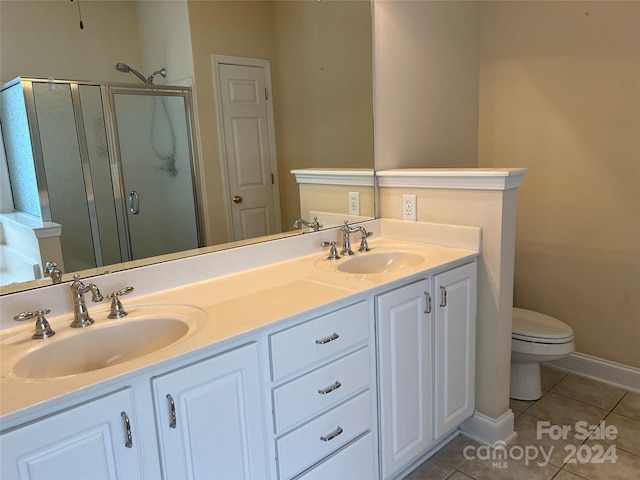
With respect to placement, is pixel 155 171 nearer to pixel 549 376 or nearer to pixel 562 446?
pixel 562 446

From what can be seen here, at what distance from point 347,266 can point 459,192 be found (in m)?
0.56

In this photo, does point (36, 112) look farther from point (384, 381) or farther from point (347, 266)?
point (384, 381)

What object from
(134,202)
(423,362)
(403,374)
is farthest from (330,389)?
(134,202)

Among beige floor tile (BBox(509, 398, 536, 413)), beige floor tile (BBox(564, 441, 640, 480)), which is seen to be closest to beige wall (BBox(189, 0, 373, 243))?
beige floor tile (BBox(509, 398, 536, 413))

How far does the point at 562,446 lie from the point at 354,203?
1392 mm

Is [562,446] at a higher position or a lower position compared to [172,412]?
lower

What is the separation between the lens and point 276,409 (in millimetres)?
1326

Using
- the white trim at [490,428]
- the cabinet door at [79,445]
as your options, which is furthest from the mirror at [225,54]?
the white trim at [490,428]

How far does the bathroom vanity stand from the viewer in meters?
1.00

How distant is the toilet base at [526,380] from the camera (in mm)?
2410

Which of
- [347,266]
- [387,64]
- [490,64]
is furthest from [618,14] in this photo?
[347,266]

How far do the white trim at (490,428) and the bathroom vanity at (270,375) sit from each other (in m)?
0.09

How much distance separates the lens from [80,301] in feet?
4.32

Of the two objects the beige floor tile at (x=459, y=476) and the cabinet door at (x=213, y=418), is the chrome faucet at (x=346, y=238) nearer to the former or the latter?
the cabinet door at (x=213, y=418)
